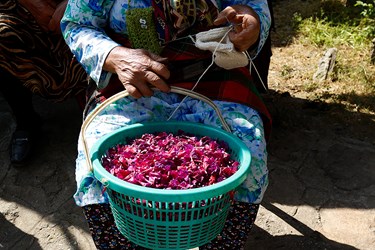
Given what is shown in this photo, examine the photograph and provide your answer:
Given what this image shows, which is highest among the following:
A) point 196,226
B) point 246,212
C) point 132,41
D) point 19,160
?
point 132,41

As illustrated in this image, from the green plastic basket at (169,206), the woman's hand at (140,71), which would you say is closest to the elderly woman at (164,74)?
the woman's hand at (140,71)

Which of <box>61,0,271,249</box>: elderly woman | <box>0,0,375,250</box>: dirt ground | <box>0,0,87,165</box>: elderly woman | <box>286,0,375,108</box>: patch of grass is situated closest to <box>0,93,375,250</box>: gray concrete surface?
<box>0,0,375,250</box>: dirt ground

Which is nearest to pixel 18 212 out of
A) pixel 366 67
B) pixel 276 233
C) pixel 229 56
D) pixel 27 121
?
pixel 27 121

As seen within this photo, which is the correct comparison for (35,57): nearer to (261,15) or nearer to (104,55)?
(104,55)

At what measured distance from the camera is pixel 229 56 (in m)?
1.83

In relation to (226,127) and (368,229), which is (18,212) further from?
(368,229)

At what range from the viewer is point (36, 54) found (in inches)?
111

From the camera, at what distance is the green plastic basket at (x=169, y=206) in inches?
56.7

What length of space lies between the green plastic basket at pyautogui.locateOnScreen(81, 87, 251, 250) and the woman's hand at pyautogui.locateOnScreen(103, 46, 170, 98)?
8.2 inches

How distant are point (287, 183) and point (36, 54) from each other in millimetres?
1634

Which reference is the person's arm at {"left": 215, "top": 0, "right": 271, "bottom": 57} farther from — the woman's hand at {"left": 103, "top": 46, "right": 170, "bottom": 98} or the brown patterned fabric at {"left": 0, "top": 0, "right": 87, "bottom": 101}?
the brown patterned fabric at {"left": 0, "top": 0, "right": 87, "bottom": 101}

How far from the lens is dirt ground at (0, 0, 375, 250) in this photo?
2.52 meters

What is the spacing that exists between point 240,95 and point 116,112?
504 mm

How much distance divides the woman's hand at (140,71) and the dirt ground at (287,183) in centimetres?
107
